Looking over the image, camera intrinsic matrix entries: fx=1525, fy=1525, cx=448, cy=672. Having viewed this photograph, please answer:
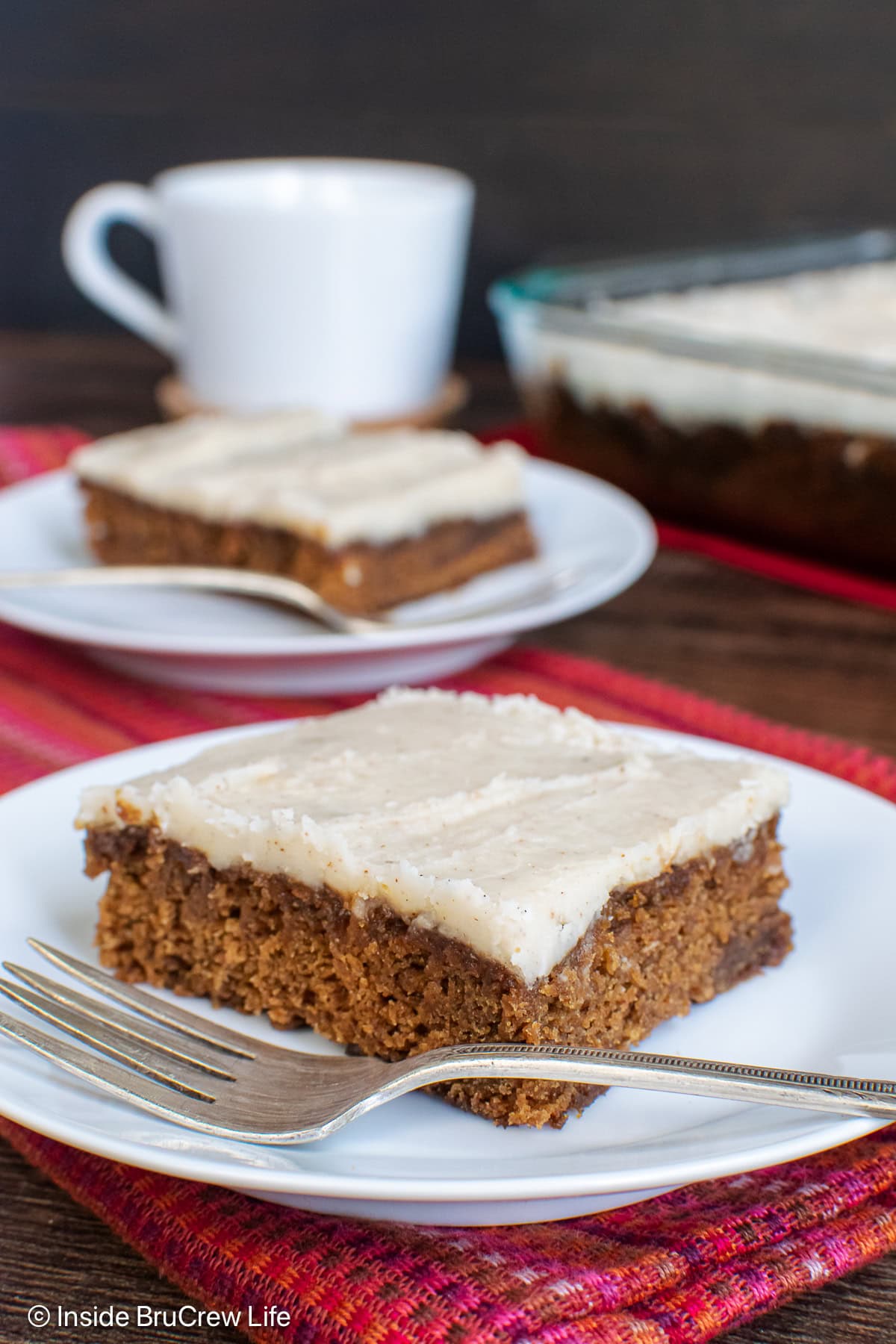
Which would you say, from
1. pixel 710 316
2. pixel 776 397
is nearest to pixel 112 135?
pixel 710 316

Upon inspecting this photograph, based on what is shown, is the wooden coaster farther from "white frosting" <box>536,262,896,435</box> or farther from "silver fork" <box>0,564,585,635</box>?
"silver fork" <box>0,564,585,635</box>

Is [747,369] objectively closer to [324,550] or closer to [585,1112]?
[324,550]

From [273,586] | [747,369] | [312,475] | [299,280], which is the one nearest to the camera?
[273,586]

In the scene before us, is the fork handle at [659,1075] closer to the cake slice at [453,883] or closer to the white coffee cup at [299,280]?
the cake slice at [453,883]

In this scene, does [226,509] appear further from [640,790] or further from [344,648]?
[640,790]

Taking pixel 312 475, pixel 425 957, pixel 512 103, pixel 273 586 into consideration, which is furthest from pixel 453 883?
pixel 512 103

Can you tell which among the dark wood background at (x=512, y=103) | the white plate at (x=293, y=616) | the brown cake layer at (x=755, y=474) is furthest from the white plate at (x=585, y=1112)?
the dark wood background at (x=512, y=103)
